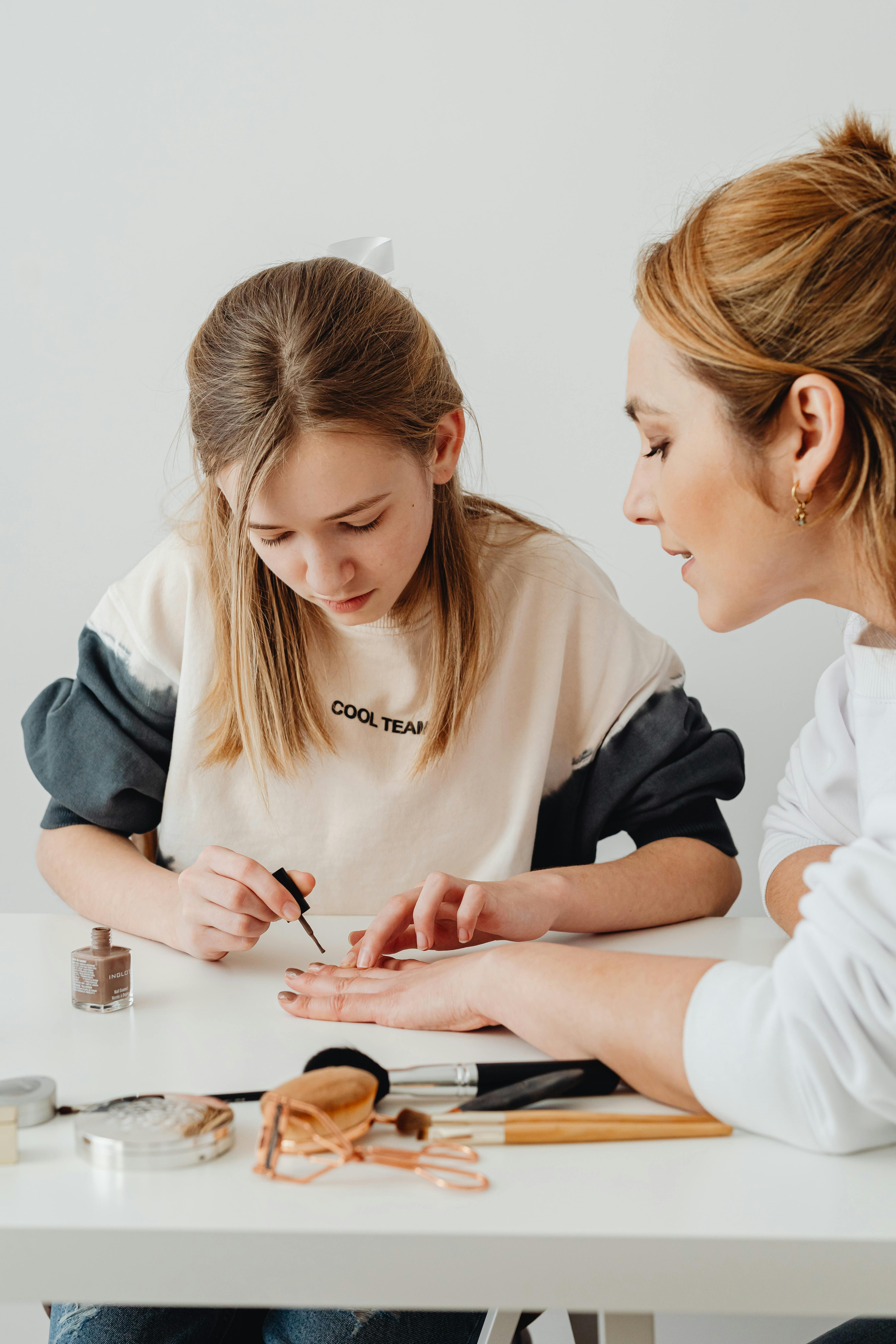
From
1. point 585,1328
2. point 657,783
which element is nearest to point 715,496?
point 657,783

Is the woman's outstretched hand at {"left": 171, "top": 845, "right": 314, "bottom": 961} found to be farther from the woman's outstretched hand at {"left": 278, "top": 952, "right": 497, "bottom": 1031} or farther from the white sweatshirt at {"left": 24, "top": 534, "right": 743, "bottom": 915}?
the white sweatshirt at {"left": 24, "top": 534, "right": 743, "bottom": 915}

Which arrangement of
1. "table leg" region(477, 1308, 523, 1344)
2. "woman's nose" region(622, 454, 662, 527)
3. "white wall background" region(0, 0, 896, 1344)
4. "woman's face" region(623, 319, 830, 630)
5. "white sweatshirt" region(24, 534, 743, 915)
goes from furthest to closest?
"white wall background" region(0, 0, 896, 1344)
"white sweatshirt" region(24, 534, 743, 915)
"woman's nose" region(622, 454, 662, 527)
"woman's face" region(623, 319, 830, 630)
"table leg" region(477, 1308, 523, 1344)

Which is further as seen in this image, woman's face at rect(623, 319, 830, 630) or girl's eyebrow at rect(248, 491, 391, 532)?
girl's eyebrow at rect(248, 491, 391, 532)

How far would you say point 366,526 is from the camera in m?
1.01

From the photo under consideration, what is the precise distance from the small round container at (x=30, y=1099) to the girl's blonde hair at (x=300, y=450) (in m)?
0.50

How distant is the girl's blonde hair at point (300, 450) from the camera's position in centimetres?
97

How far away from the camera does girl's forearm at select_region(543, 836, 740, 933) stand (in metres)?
0.99

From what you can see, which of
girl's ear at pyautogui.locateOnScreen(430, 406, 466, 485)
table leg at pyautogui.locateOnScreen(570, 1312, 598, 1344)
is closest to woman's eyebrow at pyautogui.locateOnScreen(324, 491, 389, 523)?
girl's ear at pyautogui.locateOnScreen(430, 406, 466, 485)

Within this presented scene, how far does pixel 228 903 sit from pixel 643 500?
1.50 ft

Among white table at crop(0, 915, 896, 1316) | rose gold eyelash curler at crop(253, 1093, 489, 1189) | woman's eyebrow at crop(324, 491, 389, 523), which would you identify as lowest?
white table at crop(0, 915, 896, 1316)

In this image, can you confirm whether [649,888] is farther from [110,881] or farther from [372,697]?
[110,881]

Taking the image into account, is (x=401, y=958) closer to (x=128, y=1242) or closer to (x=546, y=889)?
(x=546, y=889)

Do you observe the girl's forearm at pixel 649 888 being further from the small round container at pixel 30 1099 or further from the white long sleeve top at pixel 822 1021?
the small round container at pixel 30 1099

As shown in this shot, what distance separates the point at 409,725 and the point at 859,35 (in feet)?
4.04
